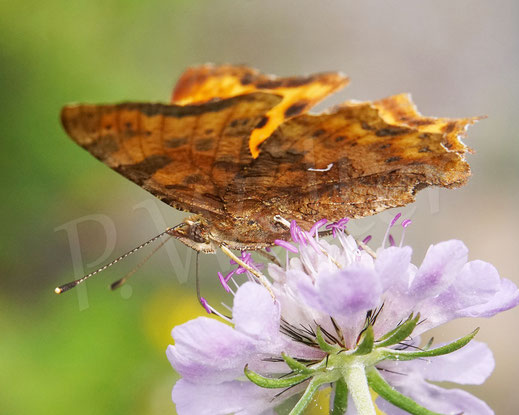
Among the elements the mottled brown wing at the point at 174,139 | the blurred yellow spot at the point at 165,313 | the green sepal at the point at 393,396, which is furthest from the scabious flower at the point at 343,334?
the blurred yellow spot at the point at 165,313

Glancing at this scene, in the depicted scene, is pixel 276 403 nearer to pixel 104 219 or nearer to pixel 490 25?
pixel 104 219

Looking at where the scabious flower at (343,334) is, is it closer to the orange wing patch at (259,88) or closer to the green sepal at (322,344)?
the green sepal at (322,344)

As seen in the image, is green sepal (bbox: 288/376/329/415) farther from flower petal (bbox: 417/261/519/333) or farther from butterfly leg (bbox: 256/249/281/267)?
butterfly leg (bbox: 256/249/281/267)

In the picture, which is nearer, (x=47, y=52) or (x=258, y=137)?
(x=258, y=137)

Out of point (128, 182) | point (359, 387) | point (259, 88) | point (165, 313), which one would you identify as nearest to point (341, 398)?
point (359, 387)

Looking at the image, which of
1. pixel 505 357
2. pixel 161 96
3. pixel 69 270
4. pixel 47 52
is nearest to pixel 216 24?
pixel 161 96

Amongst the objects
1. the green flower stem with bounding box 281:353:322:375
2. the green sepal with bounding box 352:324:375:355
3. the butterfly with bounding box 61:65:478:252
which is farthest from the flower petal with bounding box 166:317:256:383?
the butterfly with bounding box 61:65:478:252
